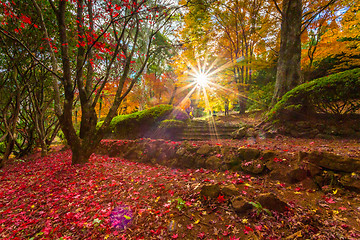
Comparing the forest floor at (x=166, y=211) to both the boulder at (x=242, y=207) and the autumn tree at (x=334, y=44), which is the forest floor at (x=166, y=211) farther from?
the autumn tree at (x=334, y=44)

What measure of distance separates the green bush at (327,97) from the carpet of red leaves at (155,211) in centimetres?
384

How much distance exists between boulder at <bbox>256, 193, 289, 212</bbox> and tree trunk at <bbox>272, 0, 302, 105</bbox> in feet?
18.9

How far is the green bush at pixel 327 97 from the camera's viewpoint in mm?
4223

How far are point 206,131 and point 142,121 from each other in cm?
357

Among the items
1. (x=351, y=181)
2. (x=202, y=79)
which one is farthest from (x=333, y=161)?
(x=202, y=79)

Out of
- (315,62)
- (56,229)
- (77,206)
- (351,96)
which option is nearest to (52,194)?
(77,206)

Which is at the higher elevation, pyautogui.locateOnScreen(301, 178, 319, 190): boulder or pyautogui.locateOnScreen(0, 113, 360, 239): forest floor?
pyautogui.locateOnScreen(301, 178, 319, 190): boulder

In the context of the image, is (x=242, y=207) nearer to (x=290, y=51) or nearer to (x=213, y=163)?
(x=213, y=163)

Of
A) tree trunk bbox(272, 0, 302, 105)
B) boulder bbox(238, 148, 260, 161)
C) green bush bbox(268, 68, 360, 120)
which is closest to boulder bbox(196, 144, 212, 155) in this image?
boulder bbox(238, 148, 260, 161)

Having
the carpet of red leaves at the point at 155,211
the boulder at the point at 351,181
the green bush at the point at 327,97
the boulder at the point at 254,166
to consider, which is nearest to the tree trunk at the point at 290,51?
the green bush at the point at 327,97

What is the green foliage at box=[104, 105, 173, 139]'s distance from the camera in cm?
761

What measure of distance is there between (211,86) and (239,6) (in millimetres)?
5733

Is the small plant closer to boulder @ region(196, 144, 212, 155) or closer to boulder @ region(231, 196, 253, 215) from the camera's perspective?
boulder @ region(231, 196, 253, 215)

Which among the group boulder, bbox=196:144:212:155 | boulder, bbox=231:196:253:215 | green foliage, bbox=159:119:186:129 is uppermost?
green foliage, bbox=159:119:186:129
